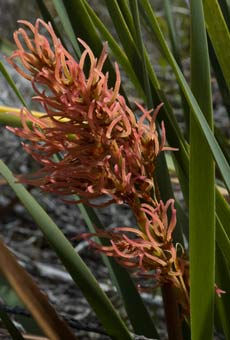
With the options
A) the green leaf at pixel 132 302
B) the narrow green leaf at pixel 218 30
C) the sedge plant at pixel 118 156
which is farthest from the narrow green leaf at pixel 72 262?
the narrow green leaf at pixel 218 30

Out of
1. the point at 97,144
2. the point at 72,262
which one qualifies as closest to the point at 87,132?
the point at 97,144

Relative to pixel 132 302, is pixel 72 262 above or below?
above

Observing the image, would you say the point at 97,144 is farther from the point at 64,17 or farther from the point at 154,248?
the point at 64,17

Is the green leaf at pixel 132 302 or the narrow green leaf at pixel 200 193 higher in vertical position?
the narrow green leaf at pixel 200 193

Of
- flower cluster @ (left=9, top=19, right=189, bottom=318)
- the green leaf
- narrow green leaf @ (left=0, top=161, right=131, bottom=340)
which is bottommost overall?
the green leaf

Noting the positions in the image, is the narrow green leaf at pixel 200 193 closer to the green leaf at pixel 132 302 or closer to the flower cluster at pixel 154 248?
the flower cluster at pixel 154 248

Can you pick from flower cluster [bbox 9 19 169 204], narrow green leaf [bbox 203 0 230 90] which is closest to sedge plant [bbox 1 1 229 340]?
flower cluster [bbox 9 19 169 204]

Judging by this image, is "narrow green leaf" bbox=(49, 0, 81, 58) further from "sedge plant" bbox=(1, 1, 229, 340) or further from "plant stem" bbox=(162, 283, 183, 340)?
"plant stem" bbox=(162, 283, 183, 340)
